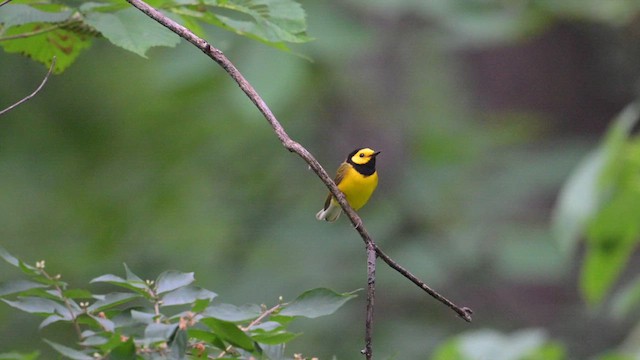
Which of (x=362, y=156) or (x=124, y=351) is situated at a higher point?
(x=362, y=156)

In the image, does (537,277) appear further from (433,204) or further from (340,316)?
(340,316)

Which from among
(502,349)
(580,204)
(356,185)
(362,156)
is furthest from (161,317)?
(362,156)

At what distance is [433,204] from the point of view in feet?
22.5

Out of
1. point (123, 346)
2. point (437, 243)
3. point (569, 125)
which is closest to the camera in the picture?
point (123, 346)

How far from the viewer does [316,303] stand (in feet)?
7.29

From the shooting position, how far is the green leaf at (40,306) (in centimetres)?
214

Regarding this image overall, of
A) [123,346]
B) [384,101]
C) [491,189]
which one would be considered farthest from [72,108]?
[123,346]

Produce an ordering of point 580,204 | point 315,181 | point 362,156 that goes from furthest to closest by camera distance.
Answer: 1. point 315,181
2. point 362,156
3. point 580,204

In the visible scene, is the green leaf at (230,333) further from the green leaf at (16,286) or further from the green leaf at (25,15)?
the green leaf at (25,15)

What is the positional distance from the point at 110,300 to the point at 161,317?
0.13 meters

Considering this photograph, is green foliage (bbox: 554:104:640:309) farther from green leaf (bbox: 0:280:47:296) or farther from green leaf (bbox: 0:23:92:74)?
green leaf (bbox: 0:280:47:296)

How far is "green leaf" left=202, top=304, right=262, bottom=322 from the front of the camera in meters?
2.14

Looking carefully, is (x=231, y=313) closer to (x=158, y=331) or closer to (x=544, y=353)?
(x=158, y=331)

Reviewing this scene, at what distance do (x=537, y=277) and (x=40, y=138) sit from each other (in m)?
3.47
